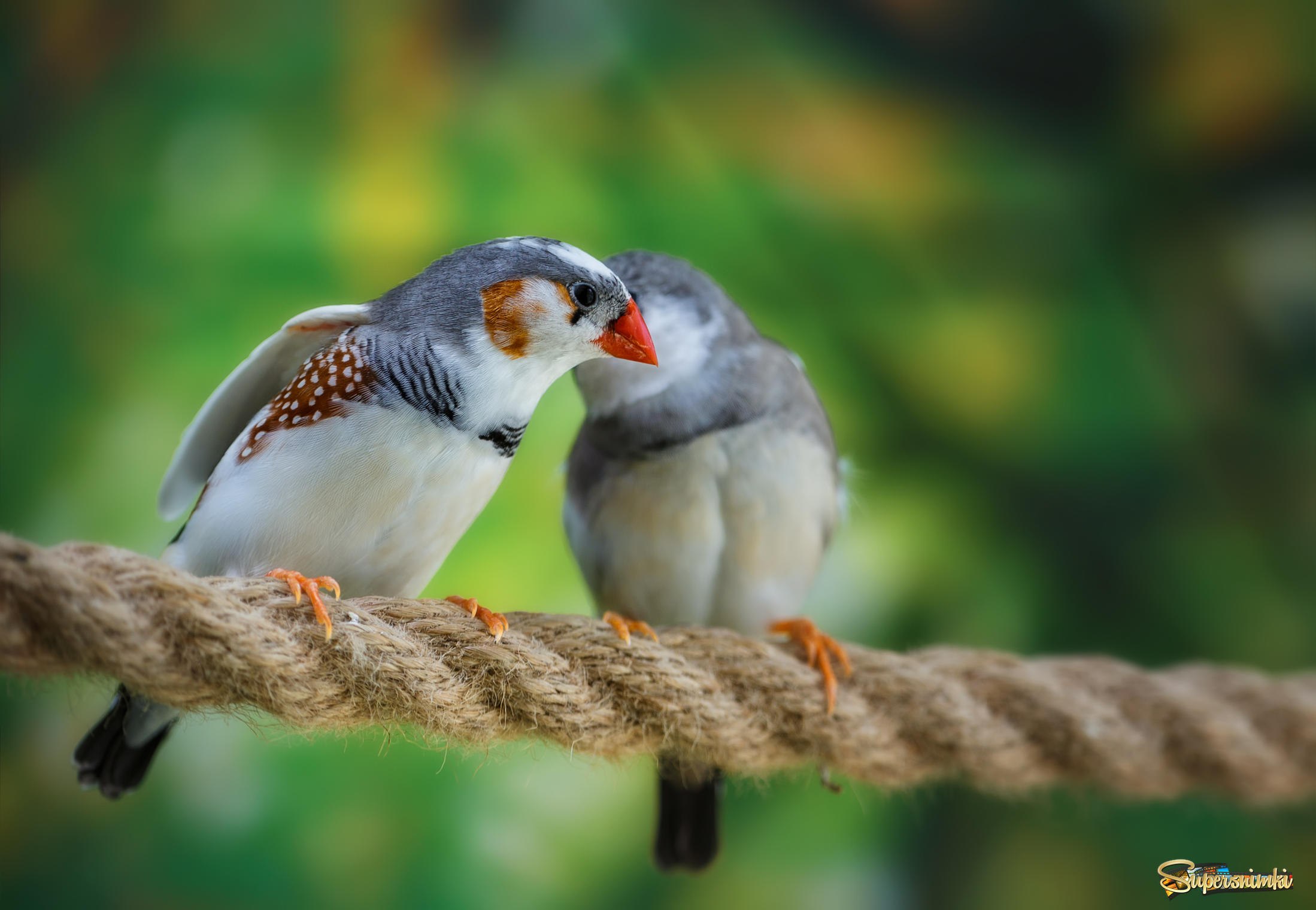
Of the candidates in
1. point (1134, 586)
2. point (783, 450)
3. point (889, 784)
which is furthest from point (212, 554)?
point (1134, 586)

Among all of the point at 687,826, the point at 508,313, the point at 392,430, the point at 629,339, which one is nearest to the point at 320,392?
the point at 392,430

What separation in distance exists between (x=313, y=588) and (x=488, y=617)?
0.18 metres

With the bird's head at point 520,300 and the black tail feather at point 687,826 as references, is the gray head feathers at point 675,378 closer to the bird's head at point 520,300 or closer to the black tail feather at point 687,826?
the bird's head at point 520,300

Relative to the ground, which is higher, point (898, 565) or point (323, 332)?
point (898, 565)

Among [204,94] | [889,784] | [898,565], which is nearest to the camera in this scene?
[889,784]

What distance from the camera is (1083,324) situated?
8.64ft

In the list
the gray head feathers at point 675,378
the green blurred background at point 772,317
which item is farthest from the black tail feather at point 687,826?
the gray head feathers at point 675,378

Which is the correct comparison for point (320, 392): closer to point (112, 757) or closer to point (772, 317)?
point (112, 757)

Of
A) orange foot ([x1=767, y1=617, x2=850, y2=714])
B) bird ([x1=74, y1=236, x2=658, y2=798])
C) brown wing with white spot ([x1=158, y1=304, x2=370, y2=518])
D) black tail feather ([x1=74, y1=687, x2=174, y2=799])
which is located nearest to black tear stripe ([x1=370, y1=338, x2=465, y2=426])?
bird ([x1=74, y1=236, x2=658, y2=798])

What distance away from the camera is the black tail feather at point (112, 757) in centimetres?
113

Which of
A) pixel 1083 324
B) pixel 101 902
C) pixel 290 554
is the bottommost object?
pixel 101 902

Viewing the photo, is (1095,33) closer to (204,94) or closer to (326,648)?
(204,94)

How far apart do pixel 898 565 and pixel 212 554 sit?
1.72 m

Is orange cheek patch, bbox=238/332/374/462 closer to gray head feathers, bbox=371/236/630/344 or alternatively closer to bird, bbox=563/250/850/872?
gray head feathers, bbox=371/236/630/344
